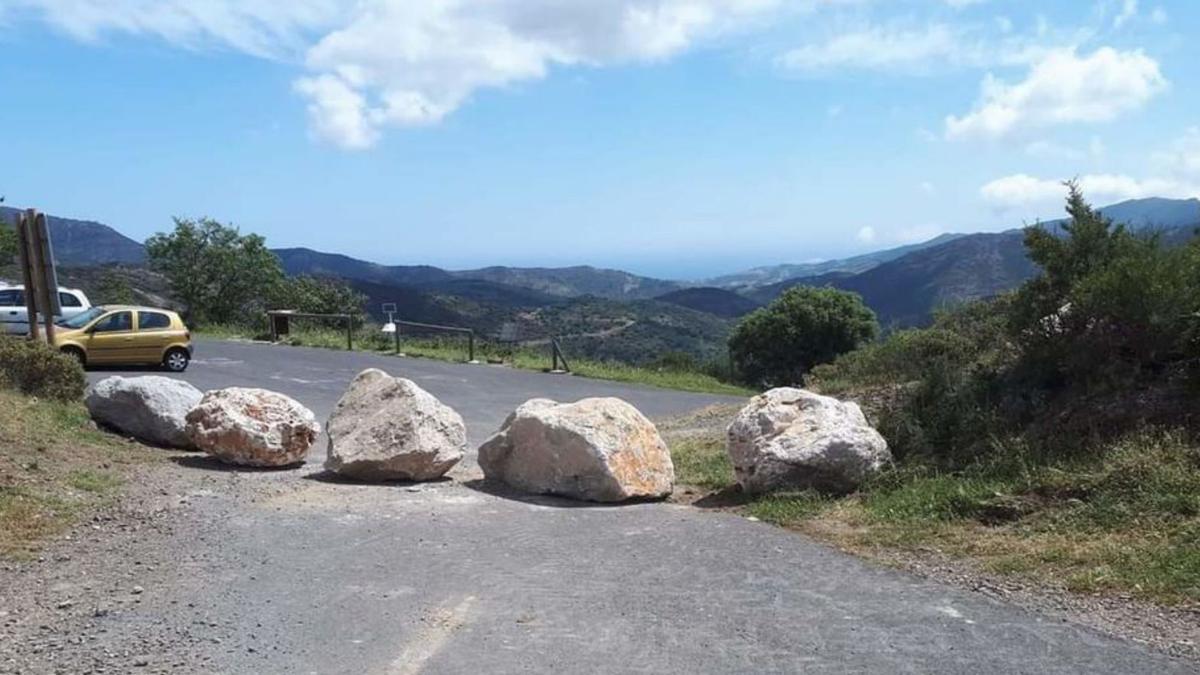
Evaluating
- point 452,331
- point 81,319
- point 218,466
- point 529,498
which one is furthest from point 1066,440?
point 452,331

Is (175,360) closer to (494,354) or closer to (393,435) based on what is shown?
(494,354)

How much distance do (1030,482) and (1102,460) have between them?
55 cm

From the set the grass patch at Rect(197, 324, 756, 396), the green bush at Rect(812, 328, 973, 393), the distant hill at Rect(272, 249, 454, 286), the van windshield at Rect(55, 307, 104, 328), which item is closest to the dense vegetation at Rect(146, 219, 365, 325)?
the grass patch at Rect(197, 324, 756, 396)

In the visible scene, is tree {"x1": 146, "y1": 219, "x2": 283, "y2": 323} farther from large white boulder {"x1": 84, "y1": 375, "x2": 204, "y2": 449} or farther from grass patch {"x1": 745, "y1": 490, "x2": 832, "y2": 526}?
grass patch {"x1": 745, "y1": 490, "x2": 832, "y2": 526}

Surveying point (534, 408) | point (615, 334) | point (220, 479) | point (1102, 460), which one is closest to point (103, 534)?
point (220, 479)

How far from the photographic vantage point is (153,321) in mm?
22047

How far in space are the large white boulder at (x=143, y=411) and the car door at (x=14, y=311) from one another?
1409 cm

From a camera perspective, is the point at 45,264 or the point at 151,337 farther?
the point at 151,337

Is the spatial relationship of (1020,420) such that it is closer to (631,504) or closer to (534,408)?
(631,504)

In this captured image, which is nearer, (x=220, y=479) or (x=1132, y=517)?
(x=1132, y=517)

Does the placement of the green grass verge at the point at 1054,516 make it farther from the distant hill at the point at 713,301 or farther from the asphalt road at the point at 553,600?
the distant hill at the point at 713,301

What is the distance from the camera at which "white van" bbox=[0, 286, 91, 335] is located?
2442cm

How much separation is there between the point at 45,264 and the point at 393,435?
6.66 m

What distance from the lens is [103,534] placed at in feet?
24.1
